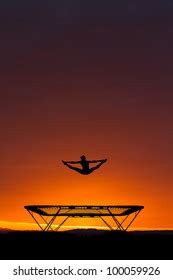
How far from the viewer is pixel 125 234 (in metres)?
13.3

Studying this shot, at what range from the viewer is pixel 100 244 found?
1011cm

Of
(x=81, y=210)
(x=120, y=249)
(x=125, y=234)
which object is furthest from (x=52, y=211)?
(x=120, y=249)

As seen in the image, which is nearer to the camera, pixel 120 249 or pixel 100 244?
pixel 120 249
